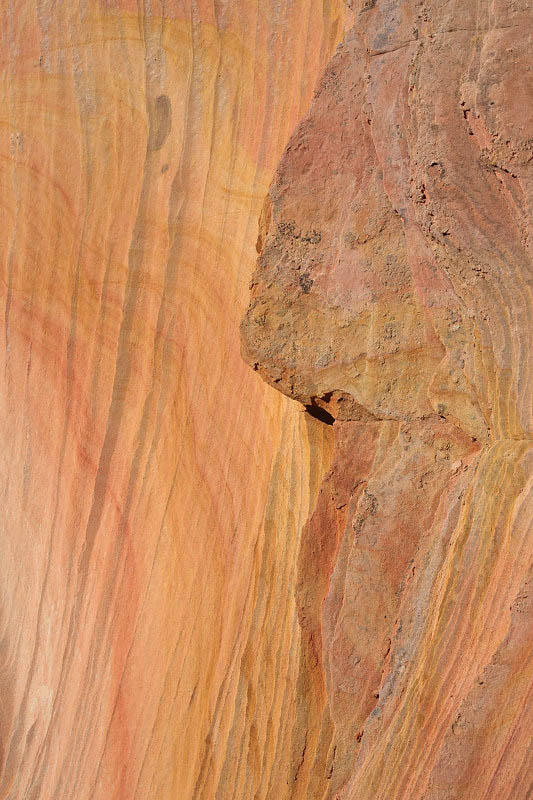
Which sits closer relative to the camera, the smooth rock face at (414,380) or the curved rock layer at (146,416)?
the smooth rock face at (414,380)

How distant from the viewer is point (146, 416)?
141cm

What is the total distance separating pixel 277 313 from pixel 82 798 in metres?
0.97

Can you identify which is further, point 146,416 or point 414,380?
point 146,416

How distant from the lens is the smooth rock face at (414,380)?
96 cm

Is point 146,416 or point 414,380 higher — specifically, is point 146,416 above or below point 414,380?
below

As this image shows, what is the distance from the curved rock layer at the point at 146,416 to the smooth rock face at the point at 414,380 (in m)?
0.13

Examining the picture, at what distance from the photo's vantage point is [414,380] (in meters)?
1.07

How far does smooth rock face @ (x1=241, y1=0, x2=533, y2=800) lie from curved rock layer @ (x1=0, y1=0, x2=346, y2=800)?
13 centimetres

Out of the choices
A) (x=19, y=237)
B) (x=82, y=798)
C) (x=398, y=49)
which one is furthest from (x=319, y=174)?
(x=82, y=798)

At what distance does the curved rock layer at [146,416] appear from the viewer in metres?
1.29

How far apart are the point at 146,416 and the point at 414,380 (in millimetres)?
541

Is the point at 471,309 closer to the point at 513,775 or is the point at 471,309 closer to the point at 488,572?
the point at 488,572

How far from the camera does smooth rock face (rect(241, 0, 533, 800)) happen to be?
0.96 meters

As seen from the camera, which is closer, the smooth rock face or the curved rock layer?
the smooth rock face
